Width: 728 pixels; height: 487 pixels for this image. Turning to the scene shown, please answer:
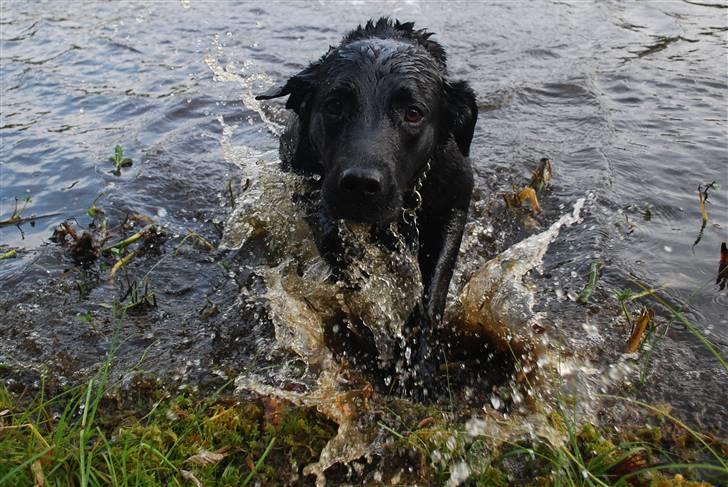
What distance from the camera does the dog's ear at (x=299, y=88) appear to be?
3748 mm

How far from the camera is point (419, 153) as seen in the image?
11.2 ft

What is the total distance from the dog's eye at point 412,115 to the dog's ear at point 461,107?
399 millimetres

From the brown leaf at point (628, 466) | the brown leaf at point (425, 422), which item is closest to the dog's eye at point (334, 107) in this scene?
the brown leaf at point (425, 422)

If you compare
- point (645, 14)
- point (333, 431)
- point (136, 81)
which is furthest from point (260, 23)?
point (333, 431)

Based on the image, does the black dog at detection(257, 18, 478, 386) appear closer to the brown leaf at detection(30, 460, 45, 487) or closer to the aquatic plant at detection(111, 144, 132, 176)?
the brown leaf at detection(30, 460, 45, 487)

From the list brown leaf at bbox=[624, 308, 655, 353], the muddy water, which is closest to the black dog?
the muddy water

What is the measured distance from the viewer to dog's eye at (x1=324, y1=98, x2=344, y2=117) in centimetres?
337

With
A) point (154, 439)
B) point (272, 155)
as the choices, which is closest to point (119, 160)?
point (272, 155)

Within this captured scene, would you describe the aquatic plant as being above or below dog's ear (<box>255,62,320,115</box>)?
below

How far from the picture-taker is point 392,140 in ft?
10.5

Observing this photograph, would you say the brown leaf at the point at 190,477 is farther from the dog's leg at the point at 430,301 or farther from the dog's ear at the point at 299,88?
the dog's ear at the point at 299,88

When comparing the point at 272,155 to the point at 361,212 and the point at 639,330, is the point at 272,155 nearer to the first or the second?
the point at 361,212

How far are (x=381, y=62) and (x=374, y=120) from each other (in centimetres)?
44

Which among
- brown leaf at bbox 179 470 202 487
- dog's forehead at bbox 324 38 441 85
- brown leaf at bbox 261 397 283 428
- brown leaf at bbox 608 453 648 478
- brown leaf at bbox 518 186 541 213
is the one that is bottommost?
brown leaf at bbox 518 186 541 213
